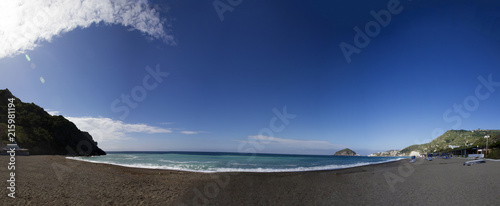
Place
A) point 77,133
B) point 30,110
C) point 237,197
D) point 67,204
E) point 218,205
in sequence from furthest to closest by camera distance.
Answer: point 77,133, point 30,110, point 237,197, point 218,205, point 67,204

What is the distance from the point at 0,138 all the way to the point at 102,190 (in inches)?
2333

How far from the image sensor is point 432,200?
10.1 m

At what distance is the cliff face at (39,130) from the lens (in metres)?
59.7

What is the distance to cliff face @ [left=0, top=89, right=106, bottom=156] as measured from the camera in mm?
59656

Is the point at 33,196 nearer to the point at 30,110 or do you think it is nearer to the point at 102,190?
the point at 102,190

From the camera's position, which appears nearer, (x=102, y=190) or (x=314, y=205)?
(x=314, y=205)

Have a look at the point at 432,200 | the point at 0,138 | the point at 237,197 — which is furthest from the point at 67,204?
the point at 0,138

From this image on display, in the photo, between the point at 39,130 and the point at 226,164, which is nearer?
the point at 226,164

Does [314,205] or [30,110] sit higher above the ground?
[30,110]

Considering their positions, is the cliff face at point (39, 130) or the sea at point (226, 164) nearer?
the sea at point (226, 164)

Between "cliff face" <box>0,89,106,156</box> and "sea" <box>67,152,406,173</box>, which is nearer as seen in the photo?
"sea" <box>67,152,406,173</box>

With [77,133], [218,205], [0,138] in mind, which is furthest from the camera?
[77,133]

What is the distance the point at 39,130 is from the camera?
2746 inches

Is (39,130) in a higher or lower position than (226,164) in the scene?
higher
